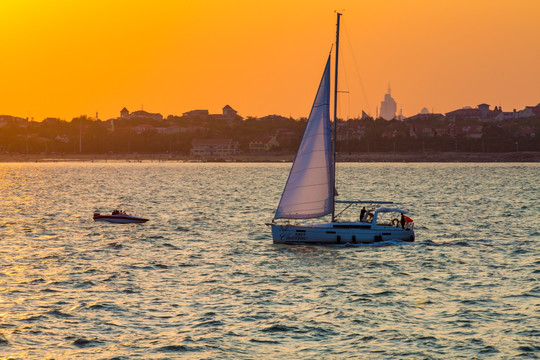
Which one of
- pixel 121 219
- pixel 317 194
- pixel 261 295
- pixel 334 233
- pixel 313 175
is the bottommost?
pixel 261 295

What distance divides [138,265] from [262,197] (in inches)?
2669

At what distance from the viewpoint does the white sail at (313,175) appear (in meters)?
47.1

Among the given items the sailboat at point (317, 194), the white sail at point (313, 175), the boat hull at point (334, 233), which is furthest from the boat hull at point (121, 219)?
the white sail at point (313, 175)

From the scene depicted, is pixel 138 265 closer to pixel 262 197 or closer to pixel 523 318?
pixel 523 318

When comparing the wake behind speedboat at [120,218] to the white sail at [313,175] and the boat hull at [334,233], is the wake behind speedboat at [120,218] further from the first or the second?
the white sail at [313,175]

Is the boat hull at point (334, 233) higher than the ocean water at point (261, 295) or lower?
higher

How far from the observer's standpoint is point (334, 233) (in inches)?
1863

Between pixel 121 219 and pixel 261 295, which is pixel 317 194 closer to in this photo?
pixel 261 295

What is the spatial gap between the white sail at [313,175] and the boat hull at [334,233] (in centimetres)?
91

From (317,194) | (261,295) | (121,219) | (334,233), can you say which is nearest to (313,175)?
(317,194)

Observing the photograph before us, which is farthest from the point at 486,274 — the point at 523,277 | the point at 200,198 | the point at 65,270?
the point at 200,198

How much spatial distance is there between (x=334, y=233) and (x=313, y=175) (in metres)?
3.91

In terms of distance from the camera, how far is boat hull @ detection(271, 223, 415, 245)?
4741 centimetres

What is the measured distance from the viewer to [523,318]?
98.5ft
